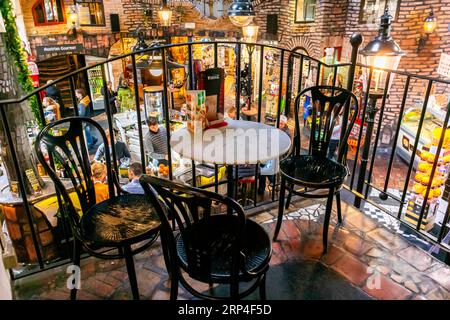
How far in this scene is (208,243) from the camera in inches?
58.7

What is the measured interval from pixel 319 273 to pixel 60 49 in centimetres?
1018

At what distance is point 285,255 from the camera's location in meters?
2.13

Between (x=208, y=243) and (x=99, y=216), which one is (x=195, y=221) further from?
(x=99, y=216)

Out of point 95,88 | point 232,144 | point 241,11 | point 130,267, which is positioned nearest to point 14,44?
point 241,11

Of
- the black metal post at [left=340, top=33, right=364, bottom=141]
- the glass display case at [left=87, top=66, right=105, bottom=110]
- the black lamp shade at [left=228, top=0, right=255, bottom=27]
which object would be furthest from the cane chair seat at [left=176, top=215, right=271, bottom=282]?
the glass display case at [left=87, top=66, right=105, bottom=110]

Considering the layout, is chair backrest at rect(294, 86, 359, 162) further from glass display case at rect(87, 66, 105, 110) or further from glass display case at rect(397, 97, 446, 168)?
glass display case at rect(87, 66, 105, 110)

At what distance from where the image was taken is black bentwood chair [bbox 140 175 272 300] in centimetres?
121

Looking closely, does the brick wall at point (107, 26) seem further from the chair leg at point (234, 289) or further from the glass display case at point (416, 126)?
the chair leg at point (234, 289)

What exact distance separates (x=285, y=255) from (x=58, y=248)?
3394mm

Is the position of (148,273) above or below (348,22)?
below

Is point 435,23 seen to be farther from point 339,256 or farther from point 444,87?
point 339,256

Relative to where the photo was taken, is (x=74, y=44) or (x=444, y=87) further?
(x=74, y=44)

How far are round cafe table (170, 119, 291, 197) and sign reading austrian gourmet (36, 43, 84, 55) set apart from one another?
938 centimetres
